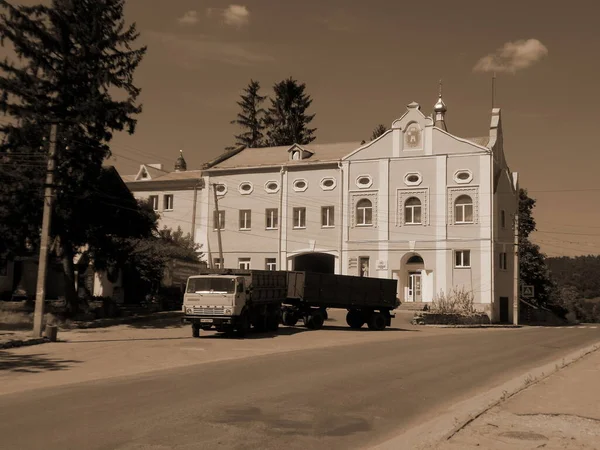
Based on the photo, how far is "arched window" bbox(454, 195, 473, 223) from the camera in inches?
1954

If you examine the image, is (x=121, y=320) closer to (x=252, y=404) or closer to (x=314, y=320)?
(x=314, y=320)

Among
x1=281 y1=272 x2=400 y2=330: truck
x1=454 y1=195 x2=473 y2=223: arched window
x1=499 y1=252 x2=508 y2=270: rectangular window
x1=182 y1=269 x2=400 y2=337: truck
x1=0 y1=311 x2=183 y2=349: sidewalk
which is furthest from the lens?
x1=499 y1=252 x2=508 y2=270: rectangular window

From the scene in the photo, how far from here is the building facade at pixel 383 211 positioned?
→ 162 ft

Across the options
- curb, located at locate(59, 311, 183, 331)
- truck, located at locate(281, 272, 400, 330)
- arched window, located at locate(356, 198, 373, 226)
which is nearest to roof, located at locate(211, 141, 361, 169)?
arched window, located at locate(356, 198, 373, 226)

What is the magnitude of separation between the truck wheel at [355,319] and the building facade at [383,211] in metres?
14.5

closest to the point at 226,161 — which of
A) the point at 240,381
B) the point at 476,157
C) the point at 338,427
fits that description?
the point at 476,157

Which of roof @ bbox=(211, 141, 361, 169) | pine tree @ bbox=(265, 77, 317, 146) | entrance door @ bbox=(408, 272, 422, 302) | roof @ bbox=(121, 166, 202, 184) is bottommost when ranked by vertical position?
entrance door @ bbox=(408, 272, 422, 302)

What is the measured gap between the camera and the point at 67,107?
32.1 meters

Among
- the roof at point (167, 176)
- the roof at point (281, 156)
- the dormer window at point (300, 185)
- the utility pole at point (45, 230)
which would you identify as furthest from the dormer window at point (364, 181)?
the utility pole at point (45, 230)

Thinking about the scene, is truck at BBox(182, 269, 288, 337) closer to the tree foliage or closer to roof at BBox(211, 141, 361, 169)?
roof at BBox(211, 141, 361, 169)

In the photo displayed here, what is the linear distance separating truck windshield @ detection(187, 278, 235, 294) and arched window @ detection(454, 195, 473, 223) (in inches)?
1062

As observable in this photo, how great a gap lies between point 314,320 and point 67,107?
15.3 meters

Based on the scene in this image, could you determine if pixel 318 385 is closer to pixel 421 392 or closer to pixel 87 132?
pixel 421 392

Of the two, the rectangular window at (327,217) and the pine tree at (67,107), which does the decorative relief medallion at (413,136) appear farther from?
the pine tree at (67,107)
